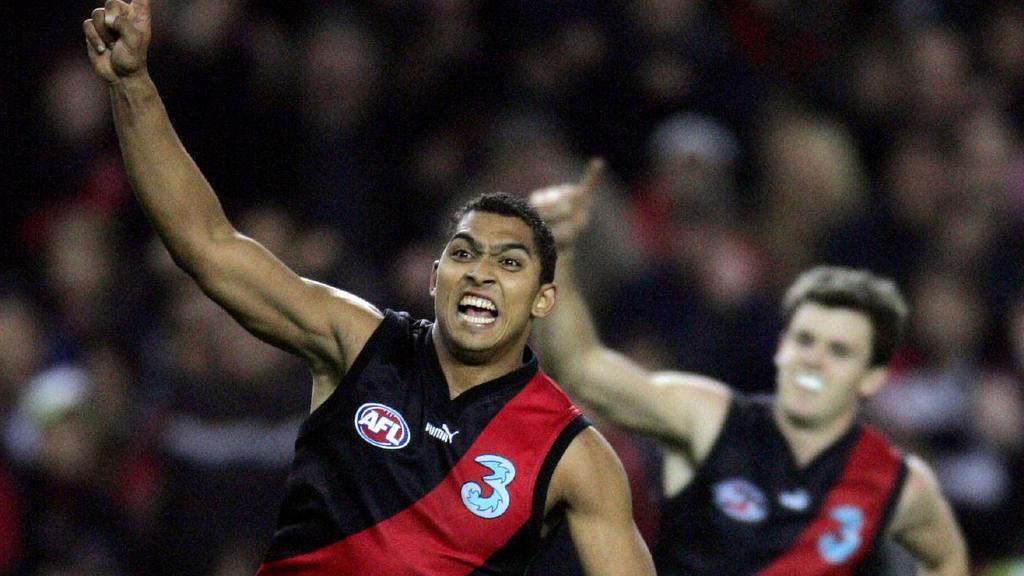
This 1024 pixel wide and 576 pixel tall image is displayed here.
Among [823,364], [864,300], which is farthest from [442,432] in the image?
[864,300]

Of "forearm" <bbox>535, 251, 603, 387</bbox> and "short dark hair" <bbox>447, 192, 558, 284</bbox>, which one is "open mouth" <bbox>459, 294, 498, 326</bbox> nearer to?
"short dark hair" <bbox>447, 192, 558, 284</bbox>

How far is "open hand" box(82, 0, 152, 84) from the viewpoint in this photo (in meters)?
3.53

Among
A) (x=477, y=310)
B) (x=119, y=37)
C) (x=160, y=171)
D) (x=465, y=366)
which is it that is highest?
(x=119, y=37)

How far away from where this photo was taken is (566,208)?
491cm

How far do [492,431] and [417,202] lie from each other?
3.86 m

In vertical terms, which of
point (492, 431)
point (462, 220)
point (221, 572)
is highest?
point (462, 220)

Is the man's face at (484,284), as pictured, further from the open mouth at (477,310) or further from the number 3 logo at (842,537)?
the number 3 logo at (842,537)

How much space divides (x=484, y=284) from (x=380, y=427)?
1.23ft

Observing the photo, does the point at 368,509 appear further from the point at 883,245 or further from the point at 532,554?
the point at 883,245

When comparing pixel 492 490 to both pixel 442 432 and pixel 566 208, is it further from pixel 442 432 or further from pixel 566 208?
pixel 566 208

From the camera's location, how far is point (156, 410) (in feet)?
22.1

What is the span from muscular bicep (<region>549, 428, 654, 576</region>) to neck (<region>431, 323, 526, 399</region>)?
0.82 ft

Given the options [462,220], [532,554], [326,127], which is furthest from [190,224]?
[326,127]

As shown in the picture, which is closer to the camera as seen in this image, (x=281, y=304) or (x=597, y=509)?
(x=281, y=304)
